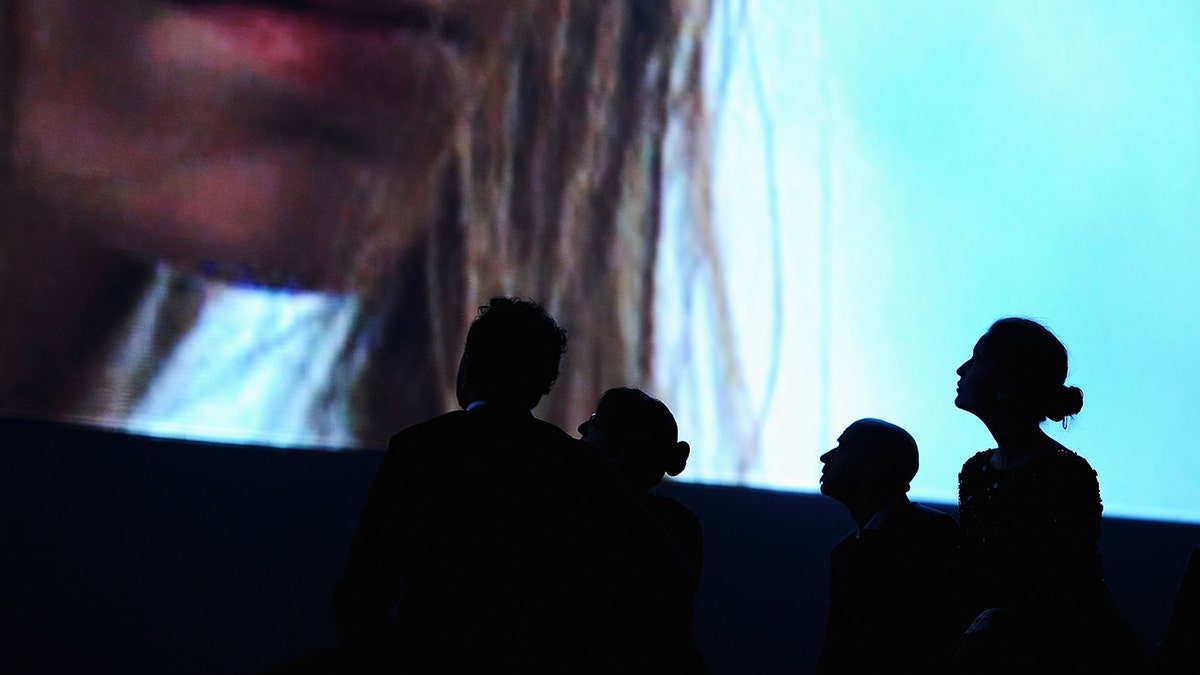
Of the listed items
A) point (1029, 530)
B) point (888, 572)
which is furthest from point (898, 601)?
point (1029, 530)

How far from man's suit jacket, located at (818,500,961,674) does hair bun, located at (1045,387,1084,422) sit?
0.80 ft

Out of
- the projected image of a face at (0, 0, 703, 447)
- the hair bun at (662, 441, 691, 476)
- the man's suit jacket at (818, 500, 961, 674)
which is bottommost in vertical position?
the man's suit jacket at (818, 500, 961, 674)

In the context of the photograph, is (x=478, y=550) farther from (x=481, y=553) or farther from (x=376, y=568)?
(x=376, y=568)

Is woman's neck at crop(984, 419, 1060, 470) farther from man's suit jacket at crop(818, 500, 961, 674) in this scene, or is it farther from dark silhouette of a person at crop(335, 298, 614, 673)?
dark silhouette of a person at crop(335, 298, 614, 673)

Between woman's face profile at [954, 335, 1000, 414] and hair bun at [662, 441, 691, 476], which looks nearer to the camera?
woman's face profile at [954, 335, 1000, 414]

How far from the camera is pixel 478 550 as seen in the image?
1147mm

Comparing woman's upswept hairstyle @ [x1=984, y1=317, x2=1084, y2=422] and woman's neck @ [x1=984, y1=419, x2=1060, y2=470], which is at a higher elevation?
woman's upswept hairstyle @ [x1=984, y1=317, x2=1084, y2=422]

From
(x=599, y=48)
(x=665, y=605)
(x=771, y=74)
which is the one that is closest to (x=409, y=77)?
(x=599, y=48)

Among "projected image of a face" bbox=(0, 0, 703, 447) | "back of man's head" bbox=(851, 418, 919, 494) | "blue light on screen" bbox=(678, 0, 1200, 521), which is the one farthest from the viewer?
"blue light on screen" bbox=(678, 0, 1200, 521)

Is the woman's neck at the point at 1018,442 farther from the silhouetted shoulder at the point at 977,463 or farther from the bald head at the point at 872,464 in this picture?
the bald head at the point at 872,464

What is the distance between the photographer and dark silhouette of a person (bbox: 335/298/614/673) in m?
1.12

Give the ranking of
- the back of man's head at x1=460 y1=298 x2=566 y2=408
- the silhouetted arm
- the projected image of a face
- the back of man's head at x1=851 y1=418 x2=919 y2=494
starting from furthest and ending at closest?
the projected image of a face, the back of man's head at x1=851 y1=418 x2=919 y2=494, the back of man's head at x1=460 y1=298 x2=566 y2=408, the silhouetted arm

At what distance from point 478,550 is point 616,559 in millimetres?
161

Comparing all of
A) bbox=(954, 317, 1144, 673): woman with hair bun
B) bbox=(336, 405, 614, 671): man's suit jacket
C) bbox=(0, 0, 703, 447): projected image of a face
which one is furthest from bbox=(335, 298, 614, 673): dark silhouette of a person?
bbox=(0, 0, 703, 447): projected image of a face
